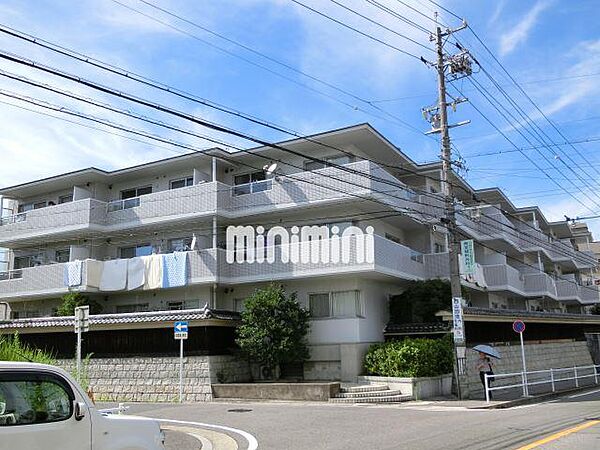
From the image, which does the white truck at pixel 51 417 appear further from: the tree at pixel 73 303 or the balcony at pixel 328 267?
the tree at pixel 73 303

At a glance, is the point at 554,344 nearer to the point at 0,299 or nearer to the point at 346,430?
the point at 346,430

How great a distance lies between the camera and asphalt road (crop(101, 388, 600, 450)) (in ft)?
31.8

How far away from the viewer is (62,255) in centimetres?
2961

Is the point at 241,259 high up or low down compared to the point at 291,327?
up

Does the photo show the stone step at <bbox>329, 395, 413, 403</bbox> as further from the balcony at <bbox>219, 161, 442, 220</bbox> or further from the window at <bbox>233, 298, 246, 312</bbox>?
the window at <bbox>233, 298, 246, 312</bbox>

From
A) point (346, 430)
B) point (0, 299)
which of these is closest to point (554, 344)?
point (346, 430)

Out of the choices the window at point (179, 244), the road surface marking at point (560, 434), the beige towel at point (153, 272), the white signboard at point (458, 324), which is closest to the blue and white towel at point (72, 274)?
the beige towel at point (153, 272)

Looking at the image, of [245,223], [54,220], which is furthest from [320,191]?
[54,220]

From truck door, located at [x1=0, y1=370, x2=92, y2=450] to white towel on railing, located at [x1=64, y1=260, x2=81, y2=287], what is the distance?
2209 centimetres

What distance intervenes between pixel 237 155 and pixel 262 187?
2.33m

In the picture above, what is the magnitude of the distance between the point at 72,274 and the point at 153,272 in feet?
14.0

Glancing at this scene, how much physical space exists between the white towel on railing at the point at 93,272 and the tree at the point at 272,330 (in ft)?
28.7

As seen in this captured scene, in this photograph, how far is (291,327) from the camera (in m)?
20.4

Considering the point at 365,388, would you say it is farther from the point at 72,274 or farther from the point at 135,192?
the point at 135,192
